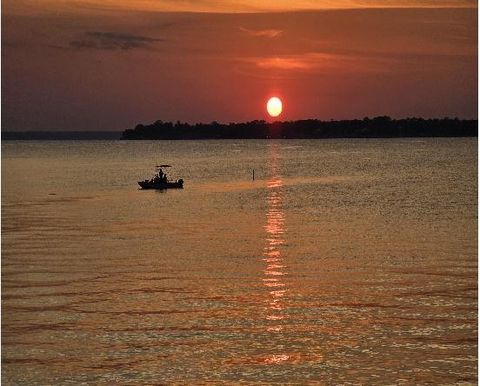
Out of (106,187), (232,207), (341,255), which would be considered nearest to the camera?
(341,255)

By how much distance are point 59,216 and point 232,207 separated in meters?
14.8

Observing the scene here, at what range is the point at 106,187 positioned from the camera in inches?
3905

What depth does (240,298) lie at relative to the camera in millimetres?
30969

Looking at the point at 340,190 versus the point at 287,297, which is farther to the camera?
the point at 340,190

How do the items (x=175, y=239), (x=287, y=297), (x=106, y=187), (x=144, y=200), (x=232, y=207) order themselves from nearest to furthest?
(x=287, y=297), (x=175, y=239), (x=232, y=207), (x=144, y=200), (x=106, y=187)

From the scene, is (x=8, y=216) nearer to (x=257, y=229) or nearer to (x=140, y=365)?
(x=257, y=229)

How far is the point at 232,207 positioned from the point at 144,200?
11.0 metres

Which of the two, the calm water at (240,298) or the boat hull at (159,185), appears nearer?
the calm water at (240,298)

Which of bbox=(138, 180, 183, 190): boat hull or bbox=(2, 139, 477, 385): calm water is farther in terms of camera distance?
bbox=(138, 180, 183, 190): boat hull

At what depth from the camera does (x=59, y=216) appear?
6278 centimetres

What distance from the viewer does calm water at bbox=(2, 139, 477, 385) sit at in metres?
23.0

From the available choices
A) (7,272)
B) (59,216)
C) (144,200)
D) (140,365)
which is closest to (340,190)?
(144,200)

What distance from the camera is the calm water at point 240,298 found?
23.0m

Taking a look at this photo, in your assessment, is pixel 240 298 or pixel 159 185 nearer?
pixel 240 298
